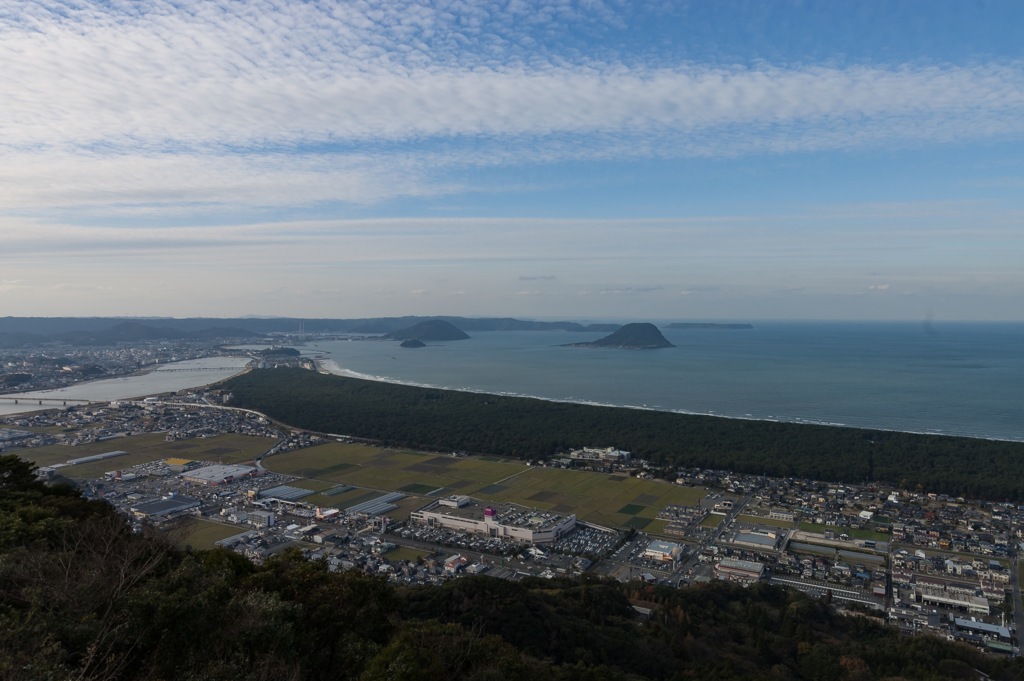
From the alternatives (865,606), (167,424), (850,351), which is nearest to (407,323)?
(850,351)

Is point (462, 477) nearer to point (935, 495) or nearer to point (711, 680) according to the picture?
point (711, 680)

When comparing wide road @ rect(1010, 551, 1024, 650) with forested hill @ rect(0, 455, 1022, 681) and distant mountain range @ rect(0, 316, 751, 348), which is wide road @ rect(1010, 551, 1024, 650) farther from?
distant mountain range @ rect(0, 316, 751, 348)

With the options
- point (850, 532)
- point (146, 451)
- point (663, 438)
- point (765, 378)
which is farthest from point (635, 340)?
point (850, 532)

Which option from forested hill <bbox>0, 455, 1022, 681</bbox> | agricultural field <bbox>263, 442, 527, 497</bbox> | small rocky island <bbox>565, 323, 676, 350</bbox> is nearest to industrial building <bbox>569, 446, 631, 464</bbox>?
agricultural field <bbox>263, 442, 527, 497</bbox>

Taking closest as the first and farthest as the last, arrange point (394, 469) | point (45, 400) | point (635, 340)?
point (394, 469) → point (45, 400) → point (635, 340)

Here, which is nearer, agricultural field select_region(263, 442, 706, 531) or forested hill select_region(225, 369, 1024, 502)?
agricultural field select_region(263, 442, 706, 531)

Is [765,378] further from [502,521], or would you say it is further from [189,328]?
[189,328]
